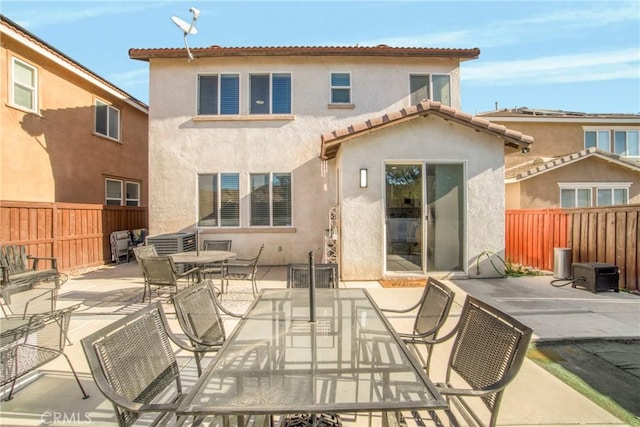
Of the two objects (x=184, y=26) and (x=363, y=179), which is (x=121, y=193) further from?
(x=363, y=179)

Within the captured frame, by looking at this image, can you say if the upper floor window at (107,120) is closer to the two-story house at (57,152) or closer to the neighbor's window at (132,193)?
the two-story house at (57,152)

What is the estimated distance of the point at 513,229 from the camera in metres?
10.9

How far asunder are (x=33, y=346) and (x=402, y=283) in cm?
680

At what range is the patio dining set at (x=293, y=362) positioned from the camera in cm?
171

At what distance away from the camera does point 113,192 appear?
13.9m

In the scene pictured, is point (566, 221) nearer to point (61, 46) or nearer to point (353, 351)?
point (353, 351)

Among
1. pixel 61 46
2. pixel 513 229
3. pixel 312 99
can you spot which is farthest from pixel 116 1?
pixel 513 229

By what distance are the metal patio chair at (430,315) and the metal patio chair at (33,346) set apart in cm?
328

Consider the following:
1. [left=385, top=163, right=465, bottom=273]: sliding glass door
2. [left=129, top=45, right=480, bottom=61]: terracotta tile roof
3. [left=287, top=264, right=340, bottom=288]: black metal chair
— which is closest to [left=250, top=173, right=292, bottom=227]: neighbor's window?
[left=385, top=163, right=465, bottom=273]: sliding glass door

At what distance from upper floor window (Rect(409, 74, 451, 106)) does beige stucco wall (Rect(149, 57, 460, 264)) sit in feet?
4.01

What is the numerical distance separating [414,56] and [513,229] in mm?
6687

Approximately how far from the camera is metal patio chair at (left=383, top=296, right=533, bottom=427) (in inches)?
76.3

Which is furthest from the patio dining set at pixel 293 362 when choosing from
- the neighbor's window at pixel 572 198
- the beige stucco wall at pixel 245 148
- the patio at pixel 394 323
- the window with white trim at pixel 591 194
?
the window with white trim at pixel 591 194

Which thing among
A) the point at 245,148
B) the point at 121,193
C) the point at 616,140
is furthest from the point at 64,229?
the point at 616,140
